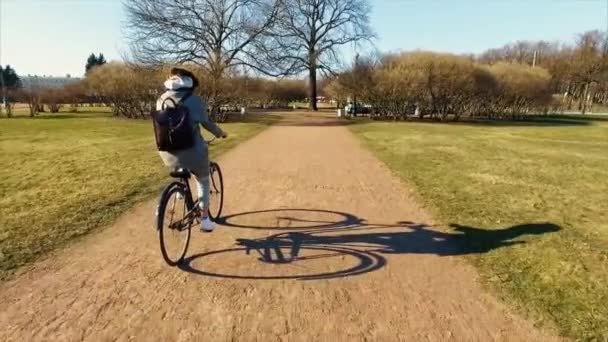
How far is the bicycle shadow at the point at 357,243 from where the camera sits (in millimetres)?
3949

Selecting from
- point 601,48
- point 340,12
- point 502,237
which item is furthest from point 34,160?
point 601,48

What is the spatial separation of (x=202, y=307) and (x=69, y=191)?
483 centimetres

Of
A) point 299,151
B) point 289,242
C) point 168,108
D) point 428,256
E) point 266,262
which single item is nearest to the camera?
point 168,108

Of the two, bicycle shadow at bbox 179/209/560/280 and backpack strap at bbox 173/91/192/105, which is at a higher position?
backpack strap at bbox 173/91/192/105

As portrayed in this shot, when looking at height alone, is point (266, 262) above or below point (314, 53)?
below

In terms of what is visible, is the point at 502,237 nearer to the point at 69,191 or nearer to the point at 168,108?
the point at 168,108

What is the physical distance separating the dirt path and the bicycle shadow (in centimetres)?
2

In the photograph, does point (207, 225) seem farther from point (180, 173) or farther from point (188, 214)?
point (180, 173)

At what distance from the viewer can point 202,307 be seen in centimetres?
310

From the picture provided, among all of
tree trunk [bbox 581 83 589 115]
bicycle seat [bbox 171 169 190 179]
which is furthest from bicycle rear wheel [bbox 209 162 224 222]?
tree trunk [bbox 581 83 589 115]

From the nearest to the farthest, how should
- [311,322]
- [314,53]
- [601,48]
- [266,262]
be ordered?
[311,322]
[266,262]
[314,53]
[601,48]

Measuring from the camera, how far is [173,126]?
3645 millimetres

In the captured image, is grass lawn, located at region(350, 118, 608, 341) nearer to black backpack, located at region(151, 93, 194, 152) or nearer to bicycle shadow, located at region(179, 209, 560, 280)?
bicycle shadow, located at region(179, 209, 560, 280)

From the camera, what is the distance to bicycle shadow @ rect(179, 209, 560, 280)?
3.95 m
